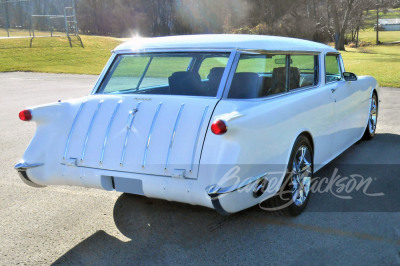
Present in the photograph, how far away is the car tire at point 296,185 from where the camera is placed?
372 centimetres

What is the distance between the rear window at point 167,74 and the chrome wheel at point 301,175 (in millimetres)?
1023

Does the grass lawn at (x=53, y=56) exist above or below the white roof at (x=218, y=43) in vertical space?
below

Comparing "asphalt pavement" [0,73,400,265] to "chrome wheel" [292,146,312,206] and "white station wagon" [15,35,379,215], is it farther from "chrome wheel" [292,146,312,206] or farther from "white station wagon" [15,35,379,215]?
"white station wagon" [15,35,379,215]

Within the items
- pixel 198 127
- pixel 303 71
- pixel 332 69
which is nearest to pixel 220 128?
pixel 198 127

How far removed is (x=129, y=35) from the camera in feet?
190

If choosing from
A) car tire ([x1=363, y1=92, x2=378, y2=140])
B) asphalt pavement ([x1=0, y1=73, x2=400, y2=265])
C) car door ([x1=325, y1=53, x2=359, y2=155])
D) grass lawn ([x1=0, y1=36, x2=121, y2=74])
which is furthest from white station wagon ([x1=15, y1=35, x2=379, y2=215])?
grass lawn ([x1=0, y1=36, x2=121, y2=74])

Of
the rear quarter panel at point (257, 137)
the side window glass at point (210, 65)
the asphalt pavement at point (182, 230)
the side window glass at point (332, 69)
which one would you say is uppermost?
the side window glass at point (210, 65)

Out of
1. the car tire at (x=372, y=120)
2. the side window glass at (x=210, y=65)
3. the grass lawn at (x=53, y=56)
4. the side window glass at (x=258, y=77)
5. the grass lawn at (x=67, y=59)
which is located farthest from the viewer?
the grass lawn at (x=53, y=56)

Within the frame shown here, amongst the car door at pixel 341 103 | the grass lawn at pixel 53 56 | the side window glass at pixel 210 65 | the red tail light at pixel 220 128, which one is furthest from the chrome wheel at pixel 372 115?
the grass lawn at pixel 53 56

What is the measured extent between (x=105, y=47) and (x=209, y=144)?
33.9 meters

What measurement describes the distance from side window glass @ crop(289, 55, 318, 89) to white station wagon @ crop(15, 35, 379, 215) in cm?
1

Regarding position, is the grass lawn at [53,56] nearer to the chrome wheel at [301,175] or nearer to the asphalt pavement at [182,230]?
the asphalt pavement at [182,230]

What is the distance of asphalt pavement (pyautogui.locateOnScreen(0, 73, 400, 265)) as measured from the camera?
3158 mm

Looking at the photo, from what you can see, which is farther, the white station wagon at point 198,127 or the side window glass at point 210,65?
the side window glass at point 210,65
